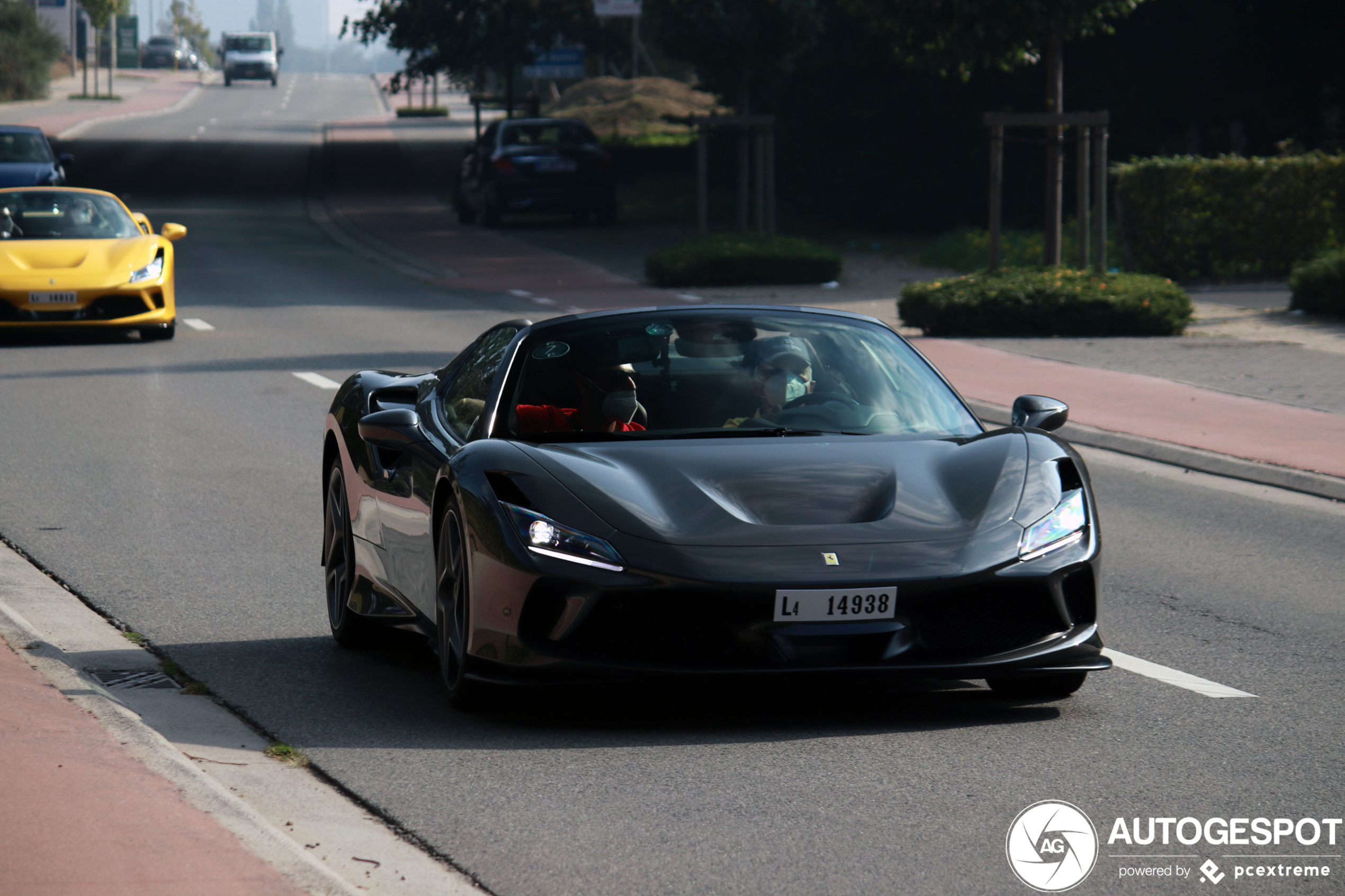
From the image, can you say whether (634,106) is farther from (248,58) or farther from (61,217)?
(248,58)

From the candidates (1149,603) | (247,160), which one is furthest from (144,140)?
(1149,603)

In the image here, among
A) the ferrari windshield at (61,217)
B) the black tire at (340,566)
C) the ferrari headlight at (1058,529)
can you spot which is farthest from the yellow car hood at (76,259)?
the ferrari headlight at (1058,529)

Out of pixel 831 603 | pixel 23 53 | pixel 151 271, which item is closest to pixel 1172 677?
pixel 831 603

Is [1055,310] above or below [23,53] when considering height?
below

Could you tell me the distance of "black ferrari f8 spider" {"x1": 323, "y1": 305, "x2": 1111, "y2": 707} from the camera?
530 cm

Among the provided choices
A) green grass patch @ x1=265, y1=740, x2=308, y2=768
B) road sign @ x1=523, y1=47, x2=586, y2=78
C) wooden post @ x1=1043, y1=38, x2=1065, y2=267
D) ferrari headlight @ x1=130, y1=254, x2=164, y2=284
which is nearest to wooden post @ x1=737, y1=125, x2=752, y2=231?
wooden post @ x1=1043, y1=38, x2=1065, y2=267

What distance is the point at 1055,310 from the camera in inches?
732

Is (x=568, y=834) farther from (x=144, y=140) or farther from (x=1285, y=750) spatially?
(x=144, y=140)

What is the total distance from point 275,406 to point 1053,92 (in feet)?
33.2

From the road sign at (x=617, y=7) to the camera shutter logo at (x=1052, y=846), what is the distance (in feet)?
134

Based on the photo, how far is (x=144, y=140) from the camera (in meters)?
61.6

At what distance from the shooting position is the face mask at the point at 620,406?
20.7ft

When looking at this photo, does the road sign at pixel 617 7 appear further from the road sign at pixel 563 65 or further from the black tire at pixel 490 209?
the road sign at pixel 563 65

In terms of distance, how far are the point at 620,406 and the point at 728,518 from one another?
1.04m
